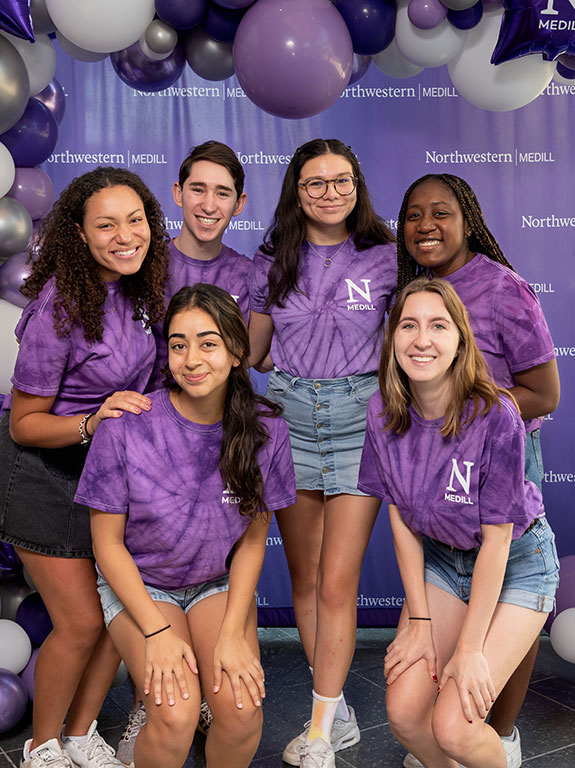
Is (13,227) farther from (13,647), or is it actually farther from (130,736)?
(130,736)

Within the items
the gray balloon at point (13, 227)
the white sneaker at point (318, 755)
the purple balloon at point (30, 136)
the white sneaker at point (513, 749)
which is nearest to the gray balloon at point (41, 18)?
the purple balloon at point (30, 136)

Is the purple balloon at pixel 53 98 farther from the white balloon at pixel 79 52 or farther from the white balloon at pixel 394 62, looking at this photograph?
the white balloon at pixel 394 62

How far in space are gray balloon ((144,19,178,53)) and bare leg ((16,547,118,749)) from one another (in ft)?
5.14

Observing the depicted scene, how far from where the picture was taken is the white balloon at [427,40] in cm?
275

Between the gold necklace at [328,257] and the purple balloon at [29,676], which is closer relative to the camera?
the gold necklace at [328,257]

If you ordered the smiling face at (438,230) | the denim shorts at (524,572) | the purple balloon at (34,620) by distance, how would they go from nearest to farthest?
the denim shorts at (524,572), the smiling face at (438,230), the purple balloon at (34,620)

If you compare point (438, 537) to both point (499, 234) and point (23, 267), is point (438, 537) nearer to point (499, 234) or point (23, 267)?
point (23, 267)

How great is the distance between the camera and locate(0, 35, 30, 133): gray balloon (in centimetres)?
268

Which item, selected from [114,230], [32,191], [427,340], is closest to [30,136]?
[32,191]

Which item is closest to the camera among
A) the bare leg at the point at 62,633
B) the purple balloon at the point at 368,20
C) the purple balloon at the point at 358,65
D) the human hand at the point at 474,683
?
the human hand at the point at 474,683

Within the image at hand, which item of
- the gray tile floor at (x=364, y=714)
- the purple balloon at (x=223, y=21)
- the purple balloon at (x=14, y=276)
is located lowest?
the gray tile floor at (x=364, y=714)

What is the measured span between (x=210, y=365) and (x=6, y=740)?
1.48 metres

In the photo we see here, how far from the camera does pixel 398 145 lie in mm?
4074

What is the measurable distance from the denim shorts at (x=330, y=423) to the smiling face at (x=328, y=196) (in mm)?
472
